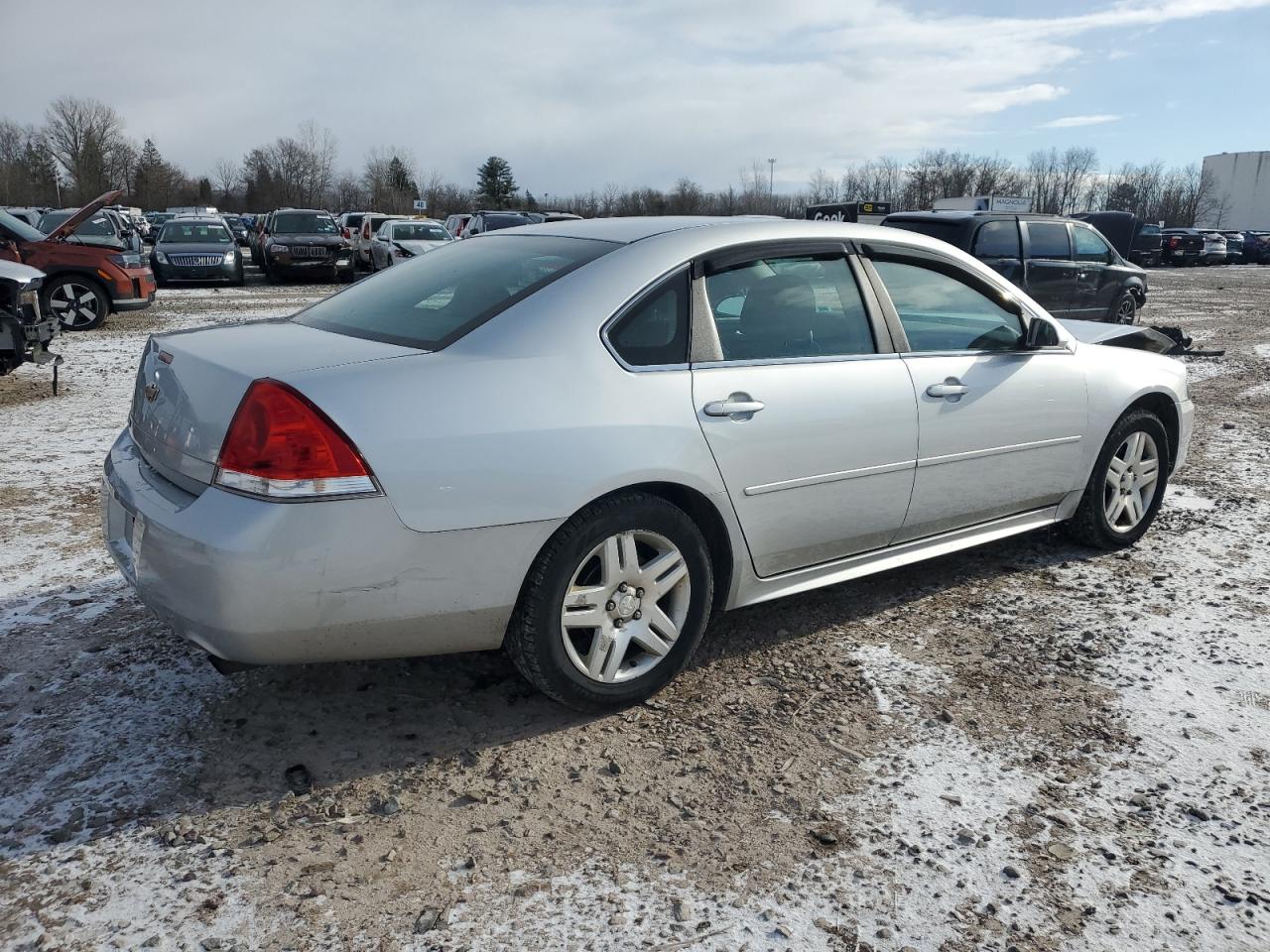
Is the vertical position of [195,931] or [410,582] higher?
[410,582]

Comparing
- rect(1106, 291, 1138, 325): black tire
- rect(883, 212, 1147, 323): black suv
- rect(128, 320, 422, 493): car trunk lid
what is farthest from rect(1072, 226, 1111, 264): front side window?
rect(128, 320, 422, 493): car trunk lid

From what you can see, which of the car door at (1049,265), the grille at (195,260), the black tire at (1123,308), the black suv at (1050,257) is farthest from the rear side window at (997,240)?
the grille at (195,260)

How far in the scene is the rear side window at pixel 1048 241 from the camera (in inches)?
492

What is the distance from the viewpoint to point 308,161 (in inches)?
3275

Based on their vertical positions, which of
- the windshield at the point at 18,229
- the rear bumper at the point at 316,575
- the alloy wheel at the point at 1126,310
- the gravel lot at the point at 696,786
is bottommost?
the gravel lot at the point at 696,786

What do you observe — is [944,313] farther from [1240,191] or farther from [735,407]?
[1240,191]

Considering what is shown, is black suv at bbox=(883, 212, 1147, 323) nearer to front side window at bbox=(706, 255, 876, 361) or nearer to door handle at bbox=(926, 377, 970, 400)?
door handle at bbox=(926, 377, 970, 400)

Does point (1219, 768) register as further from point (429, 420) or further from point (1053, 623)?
point (429, 420)

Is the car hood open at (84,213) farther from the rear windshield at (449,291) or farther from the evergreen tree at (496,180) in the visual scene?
the evergreen tree at (496,180)

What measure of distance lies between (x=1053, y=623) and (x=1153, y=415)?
1531mm

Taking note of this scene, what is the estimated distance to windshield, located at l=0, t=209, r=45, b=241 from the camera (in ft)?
40.7

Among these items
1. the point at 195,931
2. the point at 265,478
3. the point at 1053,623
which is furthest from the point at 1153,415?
the point at 195,931

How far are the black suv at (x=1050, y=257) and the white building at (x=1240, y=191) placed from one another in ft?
314

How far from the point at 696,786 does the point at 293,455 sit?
1.44m
